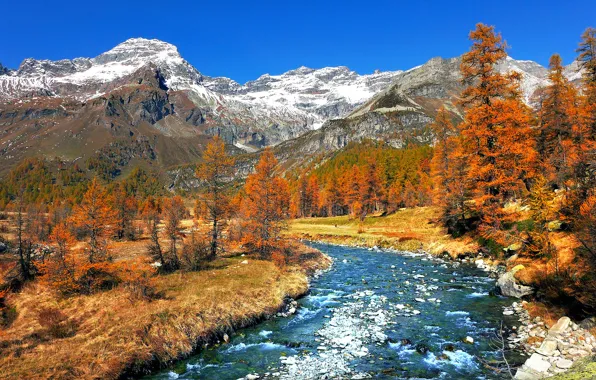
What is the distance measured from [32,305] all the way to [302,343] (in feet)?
53.9

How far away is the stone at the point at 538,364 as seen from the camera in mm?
12500

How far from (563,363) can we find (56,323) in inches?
890

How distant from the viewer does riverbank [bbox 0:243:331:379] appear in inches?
559

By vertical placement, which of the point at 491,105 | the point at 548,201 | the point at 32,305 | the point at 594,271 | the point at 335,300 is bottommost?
the point at 335,300

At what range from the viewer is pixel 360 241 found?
6141 cm

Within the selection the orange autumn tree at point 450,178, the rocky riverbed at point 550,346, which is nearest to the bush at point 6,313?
the rocky riverbed at point 550,346

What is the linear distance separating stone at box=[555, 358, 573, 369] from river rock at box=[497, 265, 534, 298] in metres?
10.3

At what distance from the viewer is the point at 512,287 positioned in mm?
23344

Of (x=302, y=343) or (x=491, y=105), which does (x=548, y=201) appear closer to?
(x=491, y=105)

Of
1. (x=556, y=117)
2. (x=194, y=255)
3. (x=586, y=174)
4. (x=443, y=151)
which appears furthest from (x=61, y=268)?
(x=443, y=151)

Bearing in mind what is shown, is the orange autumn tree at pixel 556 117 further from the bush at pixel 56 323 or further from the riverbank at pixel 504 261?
the bush at pixel 56 323

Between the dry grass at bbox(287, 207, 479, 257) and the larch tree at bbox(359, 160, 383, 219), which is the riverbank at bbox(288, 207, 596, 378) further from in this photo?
the larch tree at bbox(359, 160, 383, 219)

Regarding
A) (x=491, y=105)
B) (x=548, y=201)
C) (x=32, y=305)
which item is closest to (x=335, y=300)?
(x=548, y=201)

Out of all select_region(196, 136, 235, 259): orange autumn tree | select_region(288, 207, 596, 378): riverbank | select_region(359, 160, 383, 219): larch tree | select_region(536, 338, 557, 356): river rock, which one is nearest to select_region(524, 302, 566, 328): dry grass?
select_region(288, 207, 596, 378): riverbank
